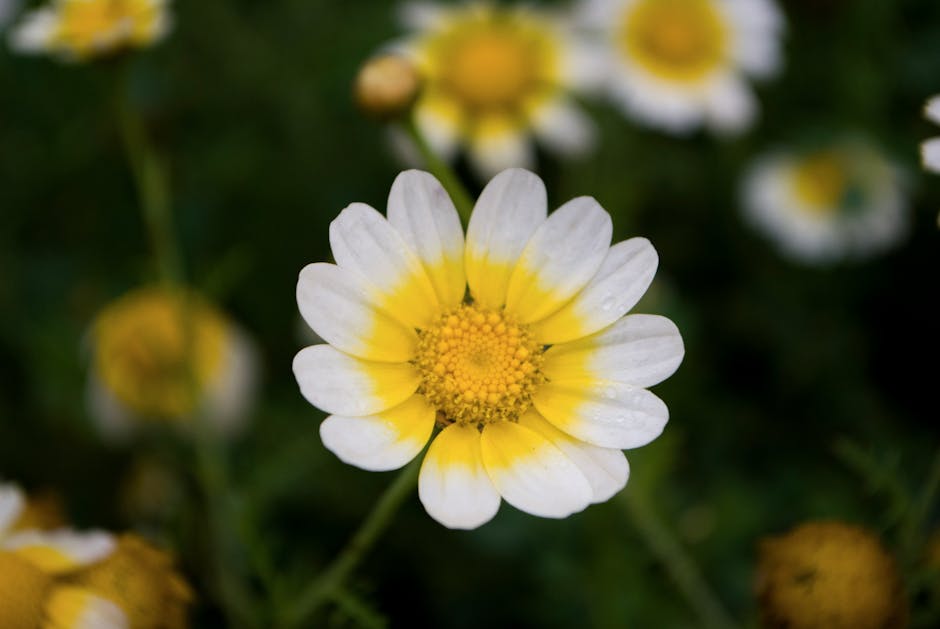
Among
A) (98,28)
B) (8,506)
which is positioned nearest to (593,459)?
(8,506)

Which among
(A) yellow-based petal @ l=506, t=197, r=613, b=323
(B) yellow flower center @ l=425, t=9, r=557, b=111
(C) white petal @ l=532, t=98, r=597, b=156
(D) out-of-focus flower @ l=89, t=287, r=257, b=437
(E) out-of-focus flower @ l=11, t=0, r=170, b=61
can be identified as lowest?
(A) yellow-based petal @ l=506, t=197, r=613, b=323

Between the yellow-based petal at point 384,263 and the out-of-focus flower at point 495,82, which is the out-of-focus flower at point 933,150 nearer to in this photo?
the yellow-based petal at point 384,263

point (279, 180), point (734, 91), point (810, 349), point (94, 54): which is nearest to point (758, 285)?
point (810, 349)

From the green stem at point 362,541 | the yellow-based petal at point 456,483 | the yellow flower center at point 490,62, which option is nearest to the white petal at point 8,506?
the green stem at point 362,541

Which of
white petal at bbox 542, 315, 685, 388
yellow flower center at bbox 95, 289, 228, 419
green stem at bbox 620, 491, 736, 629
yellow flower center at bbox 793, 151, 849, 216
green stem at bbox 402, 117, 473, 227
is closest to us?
white petal at bbox 542, 315, 685, 388

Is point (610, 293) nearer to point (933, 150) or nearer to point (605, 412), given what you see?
point (605, 412)

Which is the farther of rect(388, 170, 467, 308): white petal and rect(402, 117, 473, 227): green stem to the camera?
rect(402, 117, 473, 227): green stem

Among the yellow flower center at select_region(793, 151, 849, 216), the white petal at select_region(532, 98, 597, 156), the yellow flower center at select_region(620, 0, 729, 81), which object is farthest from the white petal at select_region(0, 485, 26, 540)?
the yellow flower center at select_region(793, 151, 849, 216)

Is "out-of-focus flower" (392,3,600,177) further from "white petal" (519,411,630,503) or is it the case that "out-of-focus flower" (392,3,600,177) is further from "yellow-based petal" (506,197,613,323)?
"white petal" (519,411,630,503)
